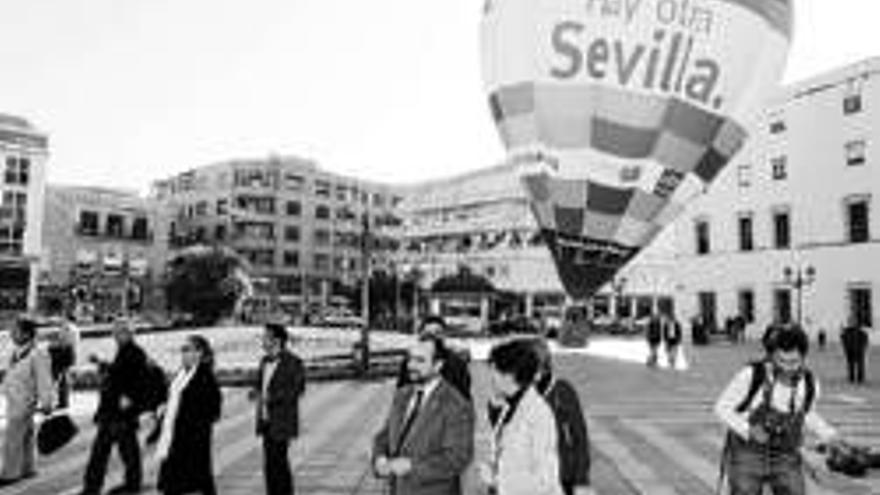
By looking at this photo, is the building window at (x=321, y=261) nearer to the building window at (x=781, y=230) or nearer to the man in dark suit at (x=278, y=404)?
the building window at (x=781, y=230)

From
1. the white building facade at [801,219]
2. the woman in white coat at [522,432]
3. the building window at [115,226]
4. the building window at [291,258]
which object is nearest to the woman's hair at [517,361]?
the woman in white coat at [522,432]

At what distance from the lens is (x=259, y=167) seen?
99.8 m

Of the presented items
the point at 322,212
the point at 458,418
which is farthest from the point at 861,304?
the point at 322,212

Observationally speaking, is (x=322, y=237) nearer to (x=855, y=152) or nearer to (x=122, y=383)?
(x=855, y=152)

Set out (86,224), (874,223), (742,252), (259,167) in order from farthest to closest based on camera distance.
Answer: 1. (259,167)
2. (86,224)
3. (742,252)
4. (874,223)

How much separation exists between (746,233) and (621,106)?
4212cm

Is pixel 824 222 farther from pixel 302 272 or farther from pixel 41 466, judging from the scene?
pixel 302 272

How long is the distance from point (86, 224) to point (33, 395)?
8416cm

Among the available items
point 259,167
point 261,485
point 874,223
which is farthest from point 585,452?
point 259,167

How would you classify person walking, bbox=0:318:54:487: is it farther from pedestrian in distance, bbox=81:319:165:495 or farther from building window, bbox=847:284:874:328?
building window, bbox=847:284:874:328

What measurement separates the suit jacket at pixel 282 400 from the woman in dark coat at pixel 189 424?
0.57 m

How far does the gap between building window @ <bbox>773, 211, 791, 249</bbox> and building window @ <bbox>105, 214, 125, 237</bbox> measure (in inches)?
2427

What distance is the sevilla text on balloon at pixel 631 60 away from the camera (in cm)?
1079

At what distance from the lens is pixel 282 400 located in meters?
7.97
